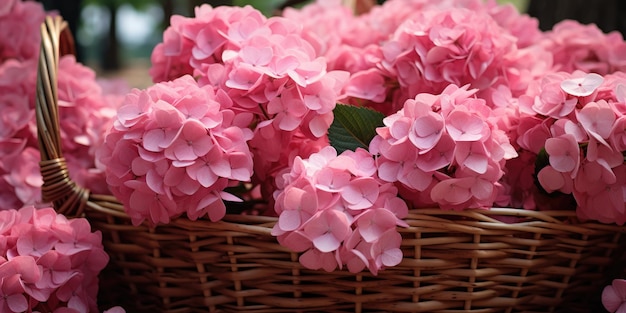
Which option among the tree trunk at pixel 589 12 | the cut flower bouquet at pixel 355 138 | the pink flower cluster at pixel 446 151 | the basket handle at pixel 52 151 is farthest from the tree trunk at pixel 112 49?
the pink flower cluster at pixel 446 151

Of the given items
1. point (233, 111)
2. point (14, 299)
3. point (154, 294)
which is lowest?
point (154, 294)

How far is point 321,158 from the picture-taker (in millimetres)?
677

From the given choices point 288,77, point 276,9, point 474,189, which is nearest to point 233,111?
point 288,77

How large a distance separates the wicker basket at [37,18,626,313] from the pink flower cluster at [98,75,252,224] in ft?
0.15

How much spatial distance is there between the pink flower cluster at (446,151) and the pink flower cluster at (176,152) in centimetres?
15

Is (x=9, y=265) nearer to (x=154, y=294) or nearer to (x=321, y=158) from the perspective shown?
(x=154, y=294)

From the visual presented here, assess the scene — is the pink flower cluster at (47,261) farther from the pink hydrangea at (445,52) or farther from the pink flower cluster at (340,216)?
the pink hydrangea at (445,52)

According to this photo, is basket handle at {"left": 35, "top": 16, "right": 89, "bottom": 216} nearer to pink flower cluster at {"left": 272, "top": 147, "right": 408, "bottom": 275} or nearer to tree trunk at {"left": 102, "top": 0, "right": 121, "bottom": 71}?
pink flower cluster at {"left": 272, "top": 147, "right": 408, "bottom": 275}

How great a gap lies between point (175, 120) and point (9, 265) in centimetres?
22

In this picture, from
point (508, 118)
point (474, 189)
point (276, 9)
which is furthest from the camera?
point (276, 9)

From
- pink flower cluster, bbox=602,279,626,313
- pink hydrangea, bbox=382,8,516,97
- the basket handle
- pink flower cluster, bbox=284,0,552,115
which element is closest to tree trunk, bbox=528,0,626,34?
pink flower cluster, bbox=284,0,552,115

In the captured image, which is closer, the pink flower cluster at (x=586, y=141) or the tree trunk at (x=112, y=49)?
the pink flower cluster at (x=586, y=141)

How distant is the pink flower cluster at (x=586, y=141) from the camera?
670 millimetres

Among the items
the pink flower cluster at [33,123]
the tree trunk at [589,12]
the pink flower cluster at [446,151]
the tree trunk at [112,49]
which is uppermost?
the pink flower cluster at [446,151]
